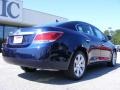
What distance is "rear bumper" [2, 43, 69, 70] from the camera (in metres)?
5.34

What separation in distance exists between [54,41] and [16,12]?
15972 millimetres

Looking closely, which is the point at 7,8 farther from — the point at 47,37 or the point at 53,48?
the point at 53,48

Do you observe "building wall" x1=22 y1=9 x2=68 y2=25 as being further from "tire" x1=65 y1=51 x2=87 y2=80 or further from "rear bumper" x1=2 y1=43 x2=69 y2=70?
"rear bumper" x1=2 y1=43 x2=69 y2=70

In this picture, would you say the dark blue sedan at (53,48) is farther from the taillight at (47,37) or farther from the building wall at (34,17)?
the building wall at (34,17)

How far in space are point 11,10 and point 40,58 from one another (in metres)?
15.5

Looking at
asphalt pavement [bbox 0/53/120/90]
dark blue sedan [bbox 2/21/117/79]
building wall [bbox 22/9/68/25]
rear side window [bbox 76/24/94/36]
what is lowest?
asphalt pavement [bbox 0/53/120/90]

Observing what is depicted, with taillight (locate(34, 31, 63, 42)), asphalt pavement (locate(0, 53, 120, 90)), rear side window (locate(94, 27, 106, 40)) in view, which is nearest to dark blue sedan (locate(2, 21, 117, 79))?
taillight (locate(34, 31, 63, 42))

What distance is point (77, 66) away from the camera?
19.8 ft

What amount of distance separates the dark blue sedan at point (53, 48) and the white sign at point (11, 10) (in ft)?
45.3

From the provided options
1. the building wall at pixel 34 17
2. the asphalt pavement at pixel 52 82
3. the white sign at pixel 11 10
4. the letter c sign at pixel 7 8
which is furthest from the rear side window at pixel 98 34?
the building wall at pixel 34 17

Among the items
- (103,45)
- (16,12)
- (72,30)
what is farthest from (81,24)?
(16,12)

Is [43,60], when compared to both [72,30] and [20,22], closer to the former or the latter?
[72,30]

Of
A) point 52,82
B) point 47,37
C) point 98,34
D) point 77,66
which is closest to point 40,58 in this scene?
point 47,37

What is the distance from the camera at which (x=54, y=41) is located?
17.9 ft
